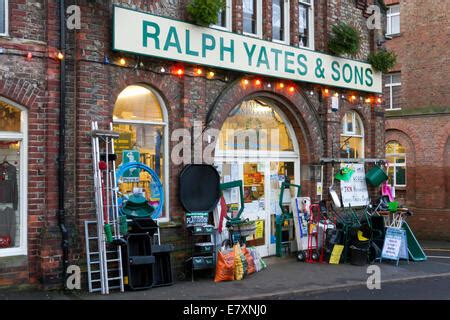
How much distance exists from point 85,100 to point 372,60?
28.9 ft

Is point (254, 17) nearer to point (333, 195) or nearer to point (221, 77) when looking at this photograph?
point (221, 77)

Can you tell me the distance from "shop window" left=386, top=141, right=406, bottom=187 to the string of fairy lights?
6738mm

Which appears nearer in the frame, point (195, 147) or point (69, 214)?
point (69, 214)

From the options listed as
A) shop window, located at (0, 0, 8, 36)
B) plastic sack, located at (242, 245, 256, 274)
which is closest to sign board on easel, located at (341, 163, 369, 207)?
plastic sack, located at (242, 245, 256, 274)

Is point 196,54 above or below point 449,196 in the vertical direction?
above

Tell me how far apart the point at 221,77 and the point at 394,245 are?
5855mm

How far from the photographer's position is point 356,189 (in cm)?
1487

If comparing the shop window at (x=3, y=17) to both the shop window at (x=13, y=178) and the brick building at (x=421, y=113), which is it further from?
the brick building at (x=421, y=113)

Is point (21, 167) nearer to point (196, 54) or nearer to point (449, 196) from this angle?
point (196, 54)

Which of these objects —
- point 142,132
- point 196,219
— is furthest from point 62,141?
point 196,219

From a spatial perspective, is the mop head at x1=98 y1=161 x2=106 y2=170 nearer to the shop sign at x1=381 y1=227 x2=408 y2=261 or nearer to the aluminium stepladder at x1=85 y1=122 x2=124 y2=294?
the aluminium stepladder at x1=85 y1=122 x2=124 y2=294

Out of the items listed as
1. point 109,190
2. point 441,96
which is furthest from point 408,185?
point 109,190

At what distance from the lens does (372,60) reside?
49.6ft

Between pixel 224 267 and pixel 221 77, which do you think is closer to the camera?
pixel 224 267
